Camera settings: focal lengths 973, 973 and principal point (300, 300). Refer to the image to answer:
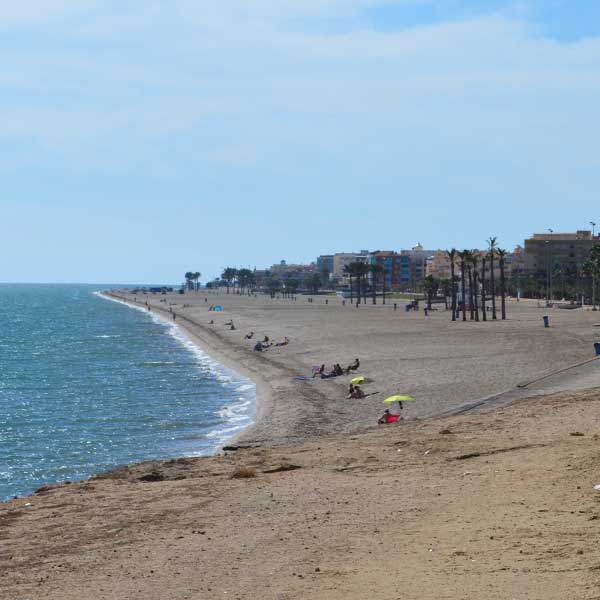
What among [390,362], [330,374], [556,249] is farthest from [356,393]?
[556,249]

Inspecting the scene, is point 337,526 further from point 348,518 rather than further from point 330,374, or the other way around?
point 330,374

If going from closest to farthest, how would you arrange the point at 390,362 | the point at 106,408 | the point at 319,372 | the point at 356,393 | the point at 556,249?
the point at 356,393, the point at 106,408, the point at 319,372, the point at 390,362, the point at 556,249

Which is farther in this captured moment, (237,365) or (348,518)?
(237,365)

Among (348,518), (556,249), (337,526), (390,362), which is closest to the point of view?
(337,526)

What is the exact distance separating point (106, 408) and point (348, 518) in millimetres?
25995

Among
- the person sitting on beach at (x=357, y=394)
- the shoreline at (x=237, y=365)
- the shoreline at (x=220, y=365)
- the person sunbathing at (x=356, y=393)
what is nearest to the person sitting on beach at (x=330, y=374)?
the shoreline at (x=237, y=365)

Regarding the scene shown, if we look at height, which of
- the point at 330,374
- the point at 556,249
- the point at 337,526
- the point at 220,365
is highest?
the point at 556,249

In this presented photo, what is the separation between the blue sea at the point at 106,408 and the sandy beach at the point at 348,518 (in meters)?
3.53

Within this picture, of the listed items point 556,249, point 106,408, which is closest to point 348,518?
point 106,408

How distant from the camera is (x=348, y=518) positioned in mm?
14383

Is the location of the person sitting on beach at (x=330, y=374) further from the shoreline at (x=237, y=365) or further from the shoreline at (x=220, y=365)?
the shoreline at (x=220, y=365)

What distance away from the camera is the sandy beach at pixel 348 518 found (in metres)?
11.2

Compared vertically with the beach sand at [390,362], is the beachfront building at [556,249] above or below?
above

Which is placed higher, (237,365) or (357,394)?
(357,394)
